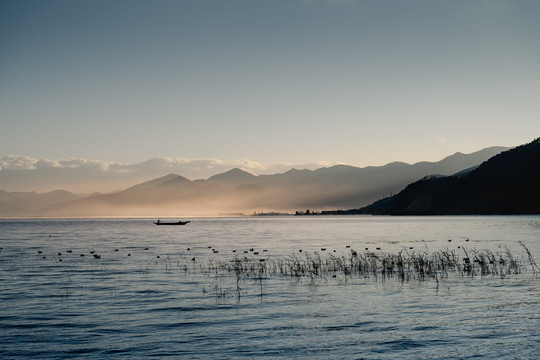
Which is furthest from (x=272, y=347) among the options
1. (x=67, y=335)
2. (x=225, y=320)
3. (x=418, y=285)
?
(x=418, y=285)

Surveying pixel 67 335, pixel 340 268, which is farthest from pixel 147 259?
pixel 67 335

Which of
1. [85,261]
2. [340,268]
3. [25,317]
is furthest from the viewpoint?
[85,261]

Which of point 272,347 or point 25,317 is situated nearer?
point 272,347

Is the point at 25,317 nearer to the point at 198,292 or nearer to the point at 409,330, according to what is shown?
the point at 198,292

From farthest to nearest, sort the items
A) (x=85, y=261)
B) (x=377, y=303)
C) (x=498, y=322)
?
1. (x=85, y=261)
2. (x=377, y=303)
3. (x=498, y=322)

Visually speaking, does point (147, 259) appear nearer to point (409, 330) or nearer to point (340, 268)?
point (340, 268)

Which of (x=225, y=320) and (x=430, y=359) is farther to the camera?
(x=225, y=320)

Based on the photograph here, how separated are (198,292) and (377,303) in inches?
489

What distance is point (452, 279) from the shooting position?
39.5 meters

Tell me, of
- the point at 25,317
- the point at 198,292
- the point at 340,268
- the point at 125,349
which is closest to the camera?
the point at 125,349

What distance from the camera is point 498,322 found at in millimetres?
24297

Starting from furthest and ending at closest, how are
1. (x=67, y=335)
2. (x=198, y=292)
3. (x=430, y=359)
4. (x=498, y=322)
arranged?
(x=198, y=292) < (x=498, y=322) < (x=67, y=335) < (x=430, y=359)

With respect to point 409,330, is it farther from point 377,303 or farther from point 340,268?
point 340,268

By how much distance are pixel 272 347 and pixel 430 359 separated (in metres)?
6.09
